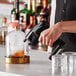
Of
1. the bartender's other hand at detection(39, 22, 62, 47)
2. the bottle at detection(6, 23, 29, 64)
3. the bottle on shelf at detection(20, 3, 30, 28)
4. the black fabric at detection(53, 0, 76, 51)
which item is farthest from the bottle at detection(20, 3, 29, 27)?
the bartender's other hand at detection(39, 22, 62, 47)

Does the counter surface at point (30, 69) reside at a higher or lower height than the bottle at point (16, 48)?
lower

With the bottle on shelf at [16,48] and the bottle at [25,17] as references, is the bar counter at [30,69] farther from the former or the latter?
the bottle at [25,17]

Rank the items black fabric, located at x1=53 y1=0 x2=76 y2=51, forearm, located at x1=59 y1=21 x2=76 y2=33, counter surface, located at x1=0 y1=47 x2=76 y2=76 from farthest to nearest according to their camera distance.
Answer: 1. black fabric, located at x1=53 y1=0 x2=76 y2=51
2. forearm, located at x1=59 y1=21 x2=76 y2=33
3. counter surface, located at x1=0 y1=47 x2=76 y2=76

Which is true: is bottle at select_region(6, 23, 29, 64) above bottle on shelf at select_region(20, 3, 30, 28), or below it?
below

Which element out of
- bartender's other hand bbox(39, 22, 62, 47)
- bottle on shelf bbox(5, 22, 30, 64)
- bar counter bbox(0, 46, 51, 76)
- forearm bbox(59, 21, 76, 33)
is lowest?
bar counter bbox(0, 46, 51, 76)

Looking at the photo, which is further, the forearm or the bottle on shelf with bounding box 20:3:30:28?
the bottle on shelf with bounding box 20:3:30:28

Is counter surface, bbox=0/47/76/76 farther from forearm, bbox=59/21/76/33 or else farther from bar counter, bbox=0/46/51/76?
forearm, bbox=59/21/76/33

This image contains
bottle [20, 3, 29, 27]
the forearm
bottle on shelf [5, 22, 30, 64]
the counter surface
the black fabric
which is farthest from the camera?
bottle [20, 3, 29, 27]

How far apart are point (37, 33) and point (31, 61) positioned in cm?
55

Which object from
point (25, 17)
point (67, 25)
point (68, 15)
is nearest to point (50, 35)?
point (67, 25)

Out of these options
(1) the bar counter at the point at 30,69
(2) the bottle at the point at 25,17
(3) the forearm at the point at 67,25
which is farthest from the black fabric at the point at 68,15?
(2) the bottle at the point at 25,17

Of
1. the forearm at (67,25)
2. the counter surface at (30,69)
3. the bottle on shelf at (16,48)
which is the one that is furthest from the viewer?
the bottle on shelf at (16,48)

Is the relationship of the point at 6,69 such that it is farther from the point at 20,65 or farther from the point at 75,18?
the point at 75,18

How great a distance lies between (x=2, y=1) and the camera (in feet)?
10.6
